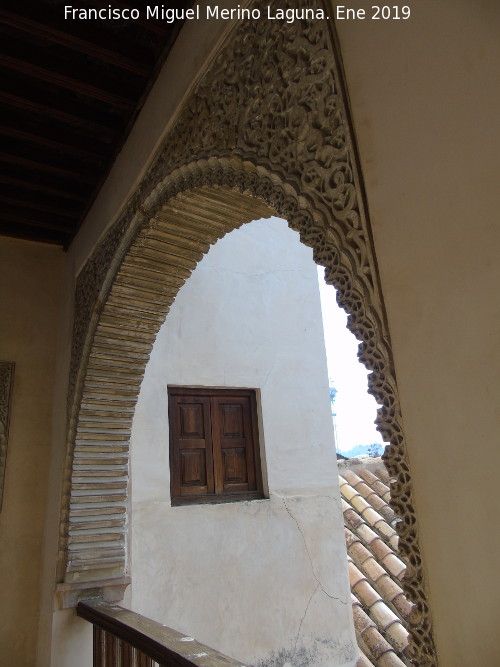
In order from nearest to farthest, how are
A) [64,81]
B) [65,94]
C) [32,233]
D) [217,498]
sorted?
[64,81]
[65,94]
[32,233]
[217,498]

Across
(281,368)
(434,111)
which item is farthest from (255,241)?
(434,111)

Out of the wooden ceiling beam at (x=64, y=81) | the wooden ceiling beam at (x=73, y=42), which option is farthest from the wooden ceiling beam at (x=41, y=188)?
the wooden ceiling beam at (x=73, y=42)

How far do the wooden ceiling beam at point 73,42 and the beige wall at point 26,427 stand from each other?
152 cm

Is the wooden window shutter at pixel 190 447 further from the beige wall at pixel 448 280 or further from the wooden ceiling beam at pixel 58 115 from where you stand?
the beige wall at pixel 448 280

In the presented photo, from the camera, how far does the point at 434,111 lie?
793 mm

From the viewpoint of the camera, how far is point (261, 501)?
11.1 ft

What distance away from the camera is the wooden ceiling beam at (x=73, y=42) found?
69.6 inches

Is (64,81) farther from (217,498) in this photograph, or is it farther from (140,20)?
(217,498)

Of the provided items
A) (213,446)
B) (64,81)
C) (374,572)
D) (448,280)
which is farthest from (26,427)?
(448,280)

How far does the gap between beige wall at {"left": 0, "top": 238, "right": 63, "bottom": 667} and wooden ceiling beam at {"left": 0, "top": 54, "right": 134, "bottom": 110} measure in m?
1.32

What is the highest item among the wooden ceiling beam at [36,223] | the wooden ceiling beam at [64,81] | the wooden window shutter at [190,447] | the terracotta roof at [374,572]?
the wooden ceiling beam at [64,81]

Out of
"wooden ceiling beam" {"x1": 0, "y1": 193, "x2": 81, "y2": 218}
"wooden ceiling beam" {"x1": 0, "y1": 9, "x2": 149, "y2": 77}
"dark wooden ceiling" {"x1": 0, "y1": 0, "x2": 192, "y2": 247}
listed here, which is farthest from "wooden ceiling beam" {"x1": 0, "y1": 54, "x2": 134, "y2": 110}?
"wooden ceiling beam" {"x1": 0, "y1": 193, "x2": 81, "y2": 218}

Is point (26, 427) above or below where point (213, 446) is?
above

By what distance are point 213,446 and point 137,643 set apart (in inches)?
65.8
